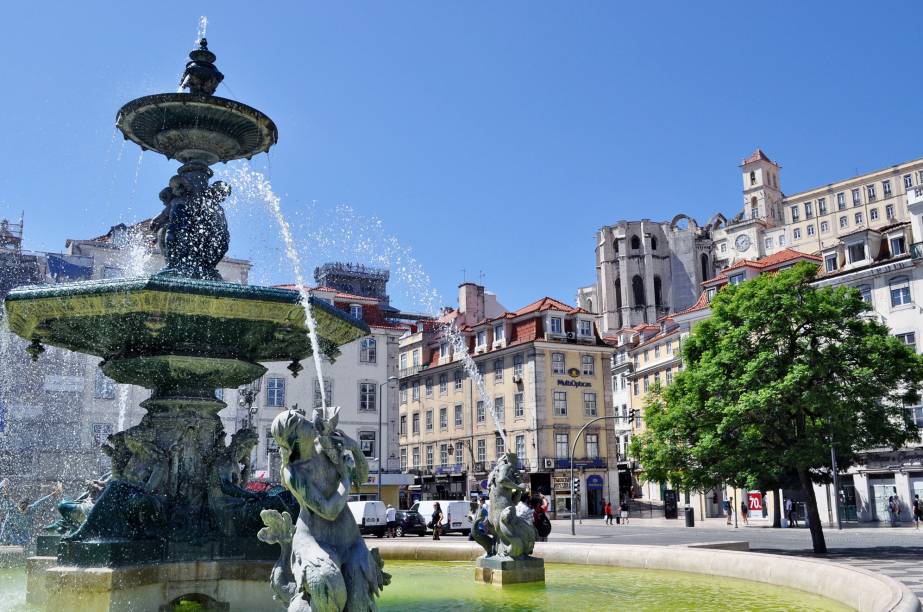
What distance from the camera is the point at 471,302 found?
241 ft

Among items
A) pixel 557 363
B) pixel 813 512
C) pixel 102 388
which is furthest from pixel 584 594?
pixel 557 363

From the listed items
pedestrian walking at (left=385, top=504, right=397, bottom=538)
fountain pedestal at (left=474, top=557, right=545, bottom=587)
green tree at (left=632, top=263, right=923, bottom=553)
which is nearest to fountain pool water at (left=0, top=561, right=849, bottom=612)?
fountain pedestal at (left=474, top=557, right=545, bottom=587)

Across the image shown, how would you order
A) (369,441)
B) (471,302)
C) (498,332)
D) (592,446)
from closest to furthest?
(369,441), (592,446), (498,332), (471,302)

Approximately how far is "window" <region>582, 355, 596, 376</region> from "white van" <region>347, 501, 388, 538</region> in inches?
1172

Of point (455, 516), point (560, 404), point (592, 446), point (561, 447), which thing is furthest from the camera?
point (560, 404)

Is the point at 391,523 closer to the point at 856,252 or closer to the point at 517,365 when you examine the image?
the point at 517,365

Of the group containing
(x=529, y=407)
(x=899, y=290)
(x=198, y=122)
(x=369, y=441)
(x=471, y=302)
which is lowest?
(x=369, y=441)

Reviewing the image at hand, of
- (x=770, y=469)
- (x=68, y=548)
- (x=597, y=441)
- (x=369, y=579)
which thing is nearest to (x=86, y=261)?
(x=597, y=441)

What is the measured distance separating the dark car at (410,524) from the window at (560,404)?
82.4 feet

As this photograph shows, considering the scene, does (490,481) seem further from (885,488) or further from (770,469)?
(885,488)

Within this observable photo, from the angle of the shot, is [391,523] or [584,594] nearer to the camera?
[584,594]

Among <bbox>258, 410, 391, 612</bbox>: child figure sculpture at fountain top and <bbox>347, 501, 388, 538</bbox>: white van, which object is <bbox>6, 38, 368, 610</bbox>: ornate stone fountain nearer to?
<bbox>258, 410, 391, 612</bbox>: child figure sculpture at fountain top

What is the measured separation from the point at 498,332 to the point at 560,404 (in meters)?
7.71

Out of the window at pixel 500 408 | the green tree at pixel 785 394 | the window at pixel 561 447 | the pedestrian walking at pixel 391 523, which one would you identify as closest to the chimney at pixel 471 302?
the window at pixel 500 408
